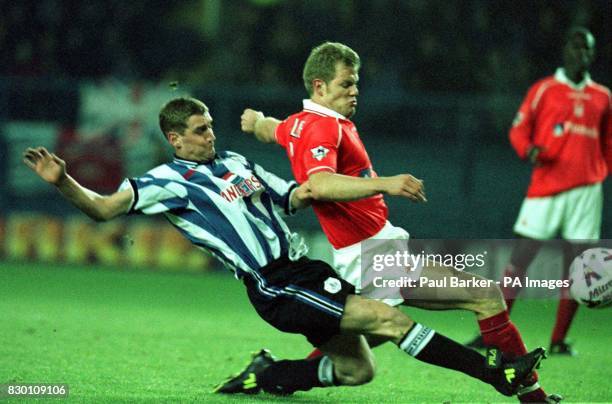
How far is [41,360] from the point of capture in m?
6.21

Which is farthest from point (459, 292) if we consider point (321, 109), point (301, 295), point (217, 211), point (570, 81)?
point (570, 81)

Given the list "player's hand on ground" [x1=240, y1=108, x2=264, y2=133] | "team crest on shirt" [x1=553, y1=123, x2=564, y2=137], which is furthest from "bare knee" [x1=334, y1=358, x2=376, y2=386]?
"team crest on shirt" [x1=553, y1=123, x2=564, y2=137]

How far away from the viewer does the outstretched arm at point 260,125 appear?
5.81 m

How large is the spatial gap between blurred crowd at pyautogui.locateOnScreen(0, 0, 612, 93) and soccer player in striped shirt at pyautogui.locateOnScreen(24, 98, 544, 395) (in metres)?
7.75

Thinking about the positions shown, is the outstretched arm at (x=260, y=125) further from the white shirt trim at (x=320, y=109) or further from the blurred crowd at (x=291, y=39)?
the blurred crowd at (x=291, y=39)

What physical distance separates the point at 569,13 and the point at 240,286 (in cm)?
539

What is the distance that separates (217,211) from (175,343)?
251 centimetres

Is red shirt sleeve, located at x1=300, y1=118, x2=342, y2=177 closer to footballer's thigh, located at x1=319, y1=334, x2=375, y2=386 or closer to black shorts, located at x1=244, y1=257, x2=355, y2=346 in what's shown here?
black shorts, located at x1=244, y1=257, x2=355, y2=346

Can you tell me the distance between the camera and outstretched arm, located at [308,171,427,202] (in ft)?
14.4

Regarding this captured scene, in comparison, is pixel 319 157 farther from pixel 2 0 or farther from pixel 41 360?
pixel 2 0

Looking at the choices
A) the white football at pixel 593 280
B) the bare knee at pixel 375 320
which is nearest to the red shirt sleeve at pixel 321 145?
the bare knee at pixel 375 320

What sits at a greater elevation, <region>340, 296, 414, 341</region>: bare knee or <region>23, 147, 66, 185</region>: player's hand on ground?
<region>23, 147, 66, 185</region>: player's hand on ground

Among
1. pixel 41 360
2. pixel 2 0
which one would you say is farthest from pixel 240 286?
pixel 2 0

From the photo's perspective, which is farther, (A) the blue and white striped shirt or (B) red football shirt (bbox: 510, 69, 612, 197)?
(B) red football shirt (bbox: 510, 69, 612, 197)
